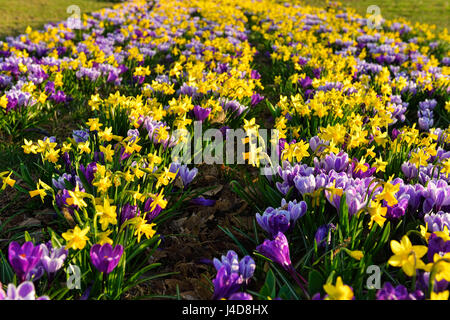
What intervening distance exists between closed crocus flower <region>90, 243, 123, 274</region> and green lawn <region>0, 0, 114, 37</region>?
941cm

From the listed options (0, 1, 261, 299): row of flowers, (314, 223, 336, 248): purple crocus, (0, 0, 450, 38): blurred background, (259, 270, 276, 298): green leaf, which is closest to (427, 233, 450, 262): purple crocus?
(314, 223, 336, 248): purple crocus

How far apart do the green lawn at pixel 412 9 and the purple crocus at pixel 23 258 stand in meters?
13.4

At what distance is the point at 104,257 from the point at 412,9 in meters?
16.9

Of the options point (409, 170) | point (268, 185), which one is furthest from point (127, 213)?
point (409, 170)

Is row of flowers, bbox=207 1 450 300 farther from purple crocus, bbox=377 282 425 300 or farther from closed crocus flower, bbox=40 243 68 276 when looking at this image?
closed crocus flower, bbox=40 243 68 276

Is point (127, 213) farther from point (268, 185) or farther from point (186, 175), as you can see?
point (268, 185)

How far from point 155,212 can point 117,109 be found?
1.61 meters

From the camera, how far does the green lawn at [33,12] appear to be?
9.96 m

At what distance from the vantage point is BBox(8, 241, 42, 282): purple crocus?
1.59 m

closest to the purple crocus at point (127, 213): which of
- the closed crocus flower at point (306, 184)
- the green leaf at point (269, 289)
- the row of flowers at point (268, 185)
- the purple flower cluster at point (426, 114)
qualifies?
the row of flowers at point (268, 185)

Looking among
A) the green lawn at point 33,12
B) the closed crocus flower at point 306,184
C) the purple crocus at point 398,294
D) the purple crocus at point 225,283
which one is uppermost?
the green lawn at point 33,12

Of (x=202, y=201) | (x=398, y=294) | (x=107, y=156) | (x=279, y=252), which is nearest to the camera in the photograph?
→ (x=398, y=294)

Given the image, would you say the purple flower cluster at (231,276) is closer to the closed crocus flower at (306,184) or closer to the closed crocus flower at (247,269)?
the closed crocus flower at (247,269)

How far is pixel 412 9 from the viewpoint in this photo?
1459 cm
